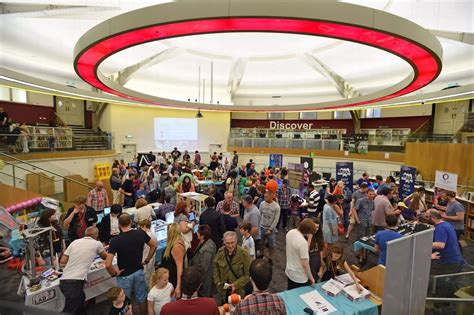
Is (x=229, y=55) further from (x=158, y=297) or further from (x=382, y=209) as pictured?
(x=158, y=297)

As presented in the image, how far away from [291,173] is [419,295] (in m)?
6.32

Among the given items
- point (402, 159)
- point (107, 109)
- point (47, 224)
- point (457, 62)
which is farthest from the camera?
point (107, 109)

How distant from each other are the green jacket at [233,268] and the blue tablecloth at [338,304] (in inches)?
21.5

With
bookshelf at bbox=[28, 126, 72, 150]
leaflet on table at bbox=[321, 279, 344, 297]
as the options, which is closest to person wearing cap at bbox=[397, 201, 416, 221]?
leaflet on table at bbox=[321, 279, 344, 297]

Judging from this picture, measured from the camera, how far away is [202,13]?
121 inches

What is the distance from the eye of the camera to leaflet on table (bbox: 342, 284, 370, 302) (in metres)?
2.93

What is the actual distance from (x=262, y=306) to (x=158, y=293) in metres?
1.28

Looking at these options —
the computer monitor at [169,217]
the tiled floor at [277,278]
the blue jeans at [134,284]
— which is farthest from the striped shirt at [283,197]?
the blue jeans at [134,284]

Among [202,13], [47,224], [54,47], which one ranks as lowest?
[47,224]

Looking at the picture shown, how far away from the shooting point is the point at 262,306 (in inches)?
79.5

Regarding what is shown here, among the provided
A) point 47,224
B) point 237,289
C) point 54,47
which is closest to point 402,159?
point 237,289

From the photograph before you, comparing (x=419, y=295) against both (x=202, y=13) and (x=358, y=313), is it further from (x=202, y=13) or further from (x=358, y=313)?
(x=202, y=13)

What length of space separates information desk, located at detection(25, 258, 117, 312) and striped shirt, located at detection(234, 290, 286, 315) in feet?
9.44

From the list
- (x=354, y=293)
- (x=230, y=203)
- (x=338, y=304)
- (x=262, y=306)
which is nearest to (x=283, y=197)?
(x=230, y=203)
